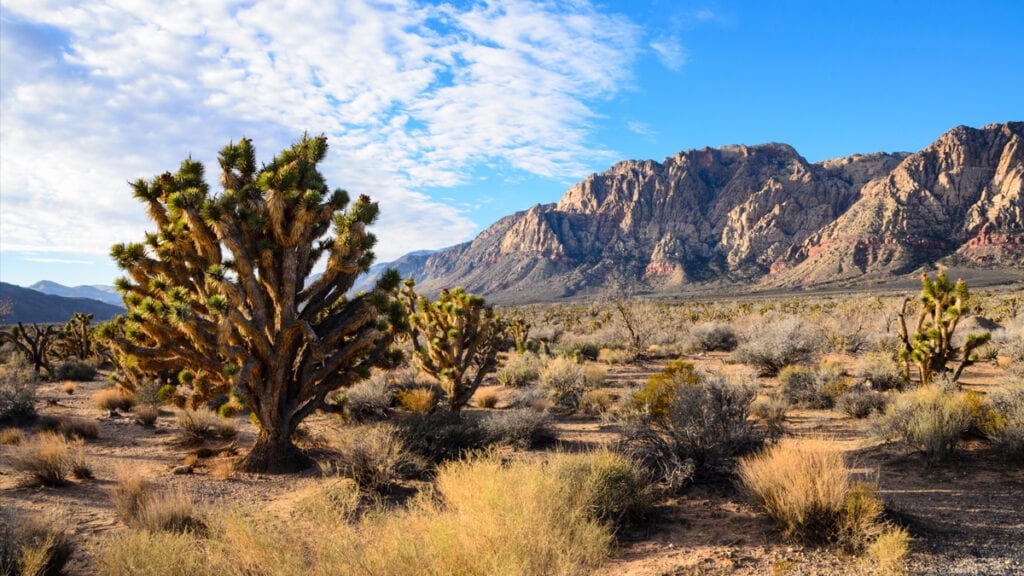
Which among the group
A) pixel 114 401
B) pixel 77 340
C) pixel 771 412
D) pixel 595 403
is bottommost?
pixel 595 403

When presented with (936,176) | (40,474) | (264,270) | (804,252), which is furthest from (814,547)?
(936,176)

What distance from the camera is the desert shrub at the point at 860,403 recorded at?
33.9 feet

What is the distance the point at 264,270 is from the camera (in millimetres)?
8117

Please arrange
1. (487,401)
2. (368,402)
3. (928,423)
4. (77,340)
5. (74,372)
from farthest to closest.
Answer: (77,340) < (74,372) < (487,401) < (368,402) < (928,423)

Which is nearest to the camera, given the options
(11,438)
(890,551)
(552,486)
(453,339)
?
(890,551)

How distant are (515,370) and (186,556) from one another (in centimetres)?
1360

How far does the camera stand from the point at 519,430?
938 cm

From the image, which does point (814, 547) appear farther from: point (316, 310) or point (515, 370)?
point (515, 370)

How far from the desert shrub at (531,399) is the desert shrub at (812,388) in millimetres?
5641

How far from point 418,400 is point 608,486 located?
780 centimetres

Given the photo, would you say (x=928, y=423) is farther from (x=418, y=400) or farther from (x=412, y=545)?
(x=418, y=400)

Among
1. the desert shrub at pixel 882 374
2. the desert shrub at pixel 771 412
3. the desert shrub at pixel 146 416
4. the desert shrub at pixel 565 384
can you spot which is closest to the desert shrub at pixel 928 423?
the desert shrub at pixel 771 412

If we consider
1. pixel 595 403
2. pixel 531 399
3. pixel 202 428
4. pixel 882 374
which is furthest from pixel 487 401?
pixel 882 374

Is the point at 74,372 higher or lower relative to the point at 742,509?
higher
